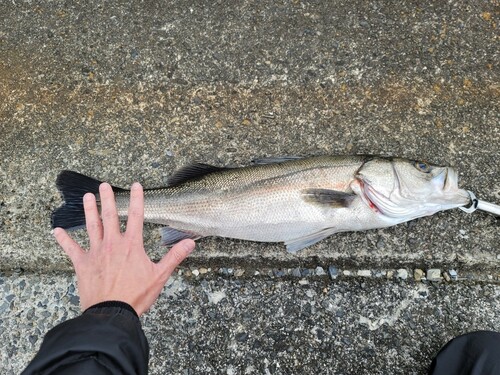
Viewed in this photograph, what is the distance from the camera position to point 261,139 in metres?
3.54

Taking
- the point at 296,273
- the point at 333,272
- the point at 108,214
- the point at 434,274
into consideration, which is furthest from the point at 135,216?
the point at 434,274

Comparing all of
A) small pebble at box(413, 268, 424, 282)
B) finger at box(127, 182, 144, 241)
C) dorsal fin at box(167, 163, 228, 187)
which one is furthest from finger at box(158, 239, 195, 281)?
small pebble at box(413, 268, 424, 282)

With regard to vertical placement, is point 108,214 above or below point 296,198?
above

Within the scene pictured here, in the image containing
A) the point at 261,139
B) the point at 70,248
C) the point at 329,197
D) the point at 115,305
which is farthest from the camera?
the point at 261,139

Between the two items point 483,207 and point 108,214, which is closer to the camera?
point 108,214

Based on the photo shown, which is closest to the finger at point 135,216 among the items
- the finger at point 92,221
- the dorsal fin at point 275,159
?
the finger at point 92,221

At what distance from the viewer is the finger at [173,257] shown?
8.00ft

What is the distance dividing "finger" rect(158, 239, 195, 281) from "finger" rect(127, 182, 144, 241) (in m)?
0.19

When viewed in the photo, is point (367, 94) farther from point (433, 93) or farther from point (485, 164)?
point (485, 164)

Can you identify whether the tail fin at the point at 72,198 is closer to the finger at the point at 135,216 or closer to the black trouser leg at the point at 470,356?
the finger at the point at 135,216

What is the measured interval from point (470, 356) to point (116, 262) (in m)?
2.25

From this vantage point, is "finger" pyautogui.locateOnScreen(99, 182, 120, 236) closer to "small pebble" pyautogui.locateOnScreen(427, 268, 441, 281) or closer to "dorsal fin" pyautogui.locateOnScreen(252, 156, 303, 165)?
"dorsal fin" pyautogui.locateOnScreen(252, 156, 303, 165)

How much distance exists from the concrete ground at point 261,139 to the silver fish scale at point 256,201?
0.28 metres

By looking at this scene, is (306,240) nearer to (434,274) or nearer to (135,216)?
(434,274)
